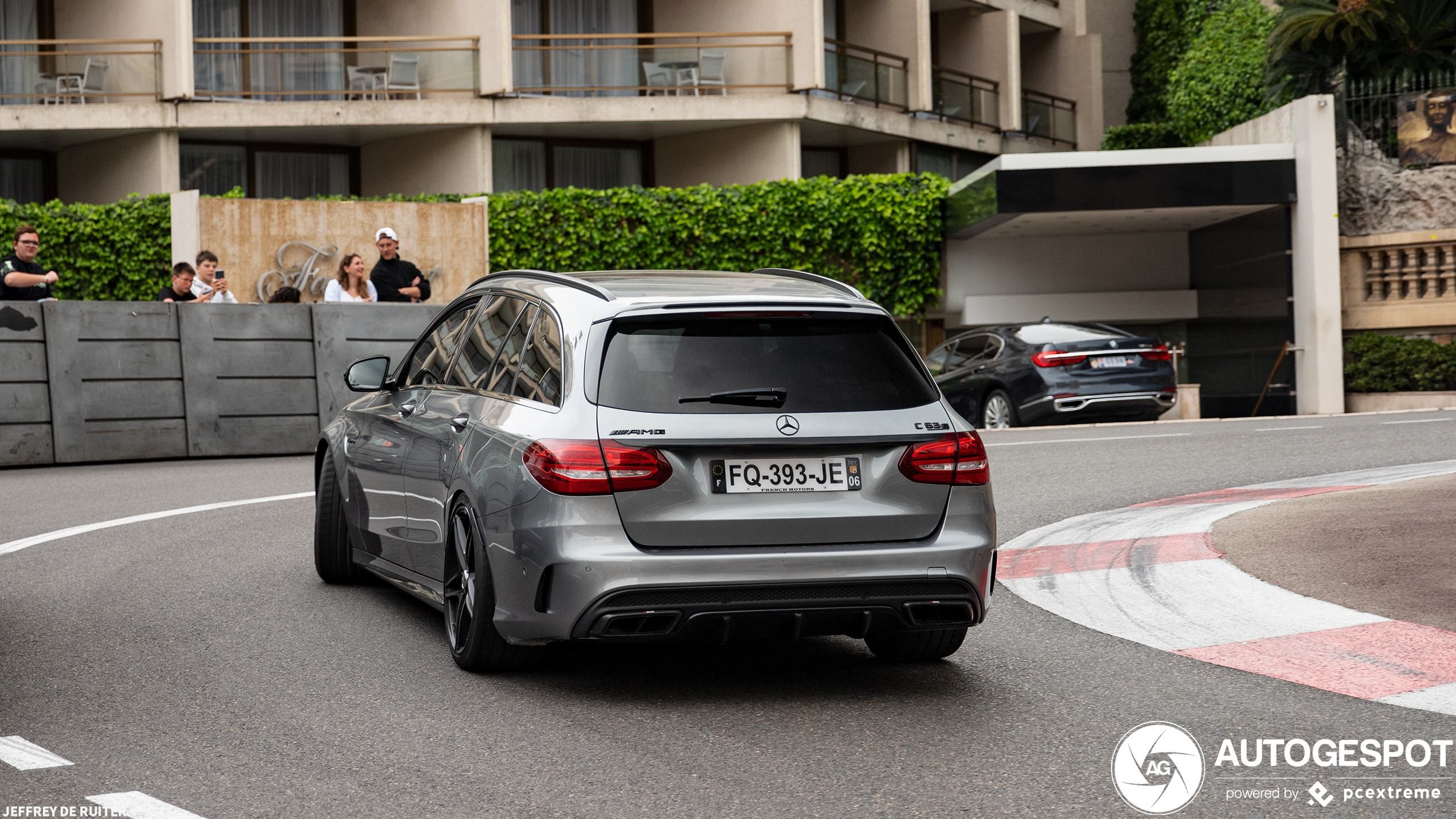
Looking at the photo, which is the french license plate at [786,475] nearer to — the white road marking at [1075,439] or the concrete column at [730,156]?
the white road marking at [1075,439]

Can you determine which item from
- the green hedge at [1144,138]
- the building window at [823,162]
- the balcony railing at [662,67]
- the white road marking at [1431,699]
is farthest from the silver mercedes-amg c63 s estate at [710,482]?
the green hedge at [1144,138]

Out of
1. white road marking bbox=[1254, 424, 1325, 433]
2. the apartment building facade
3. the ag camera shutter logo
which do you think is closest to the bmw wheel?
white road marking bbox=[1254, 424, 1325, 433]

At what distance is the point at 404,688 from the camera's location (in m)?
5.74

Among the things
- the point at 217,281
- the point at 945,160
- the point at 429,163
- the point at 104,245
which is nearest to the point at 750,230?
the point at 429,163

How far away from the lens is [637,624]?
5250 mm

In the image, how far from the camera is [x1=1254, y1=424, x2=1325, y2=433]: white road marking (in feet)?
54.6

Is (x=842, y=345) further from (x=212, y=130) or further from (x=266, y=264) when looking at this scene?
(x=212, y=130)

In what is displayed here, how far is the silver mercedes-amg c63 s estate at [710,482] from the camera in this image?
5.25m

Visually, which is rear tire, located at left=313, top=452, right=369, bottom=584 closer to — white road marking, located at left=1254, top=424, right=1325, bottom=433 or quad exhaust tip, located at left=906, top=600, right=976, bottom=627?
quad exhaust tip, located at left=906, top=600, right=976, bottom=627

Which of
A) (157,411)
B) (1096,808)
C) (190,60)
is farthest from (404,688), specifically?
(190,60)

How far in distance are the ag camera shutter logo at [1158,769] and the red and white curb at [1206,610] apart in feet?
3.05

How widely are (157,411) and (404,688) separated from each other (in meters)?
10.9

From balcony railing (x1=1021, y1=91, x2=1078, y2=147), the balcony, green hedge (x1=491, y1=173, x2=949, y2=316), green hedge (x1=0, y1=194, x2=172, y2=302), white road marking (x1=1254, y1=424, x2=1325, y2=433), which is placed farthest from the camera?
balcony railing (x1=1021, y1=91, x2=1078, y2=147)

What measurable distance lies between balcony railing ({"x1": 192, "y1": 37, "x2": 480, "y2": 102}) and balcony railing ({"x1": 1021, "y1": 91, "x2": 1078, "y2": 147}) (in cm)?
1453
